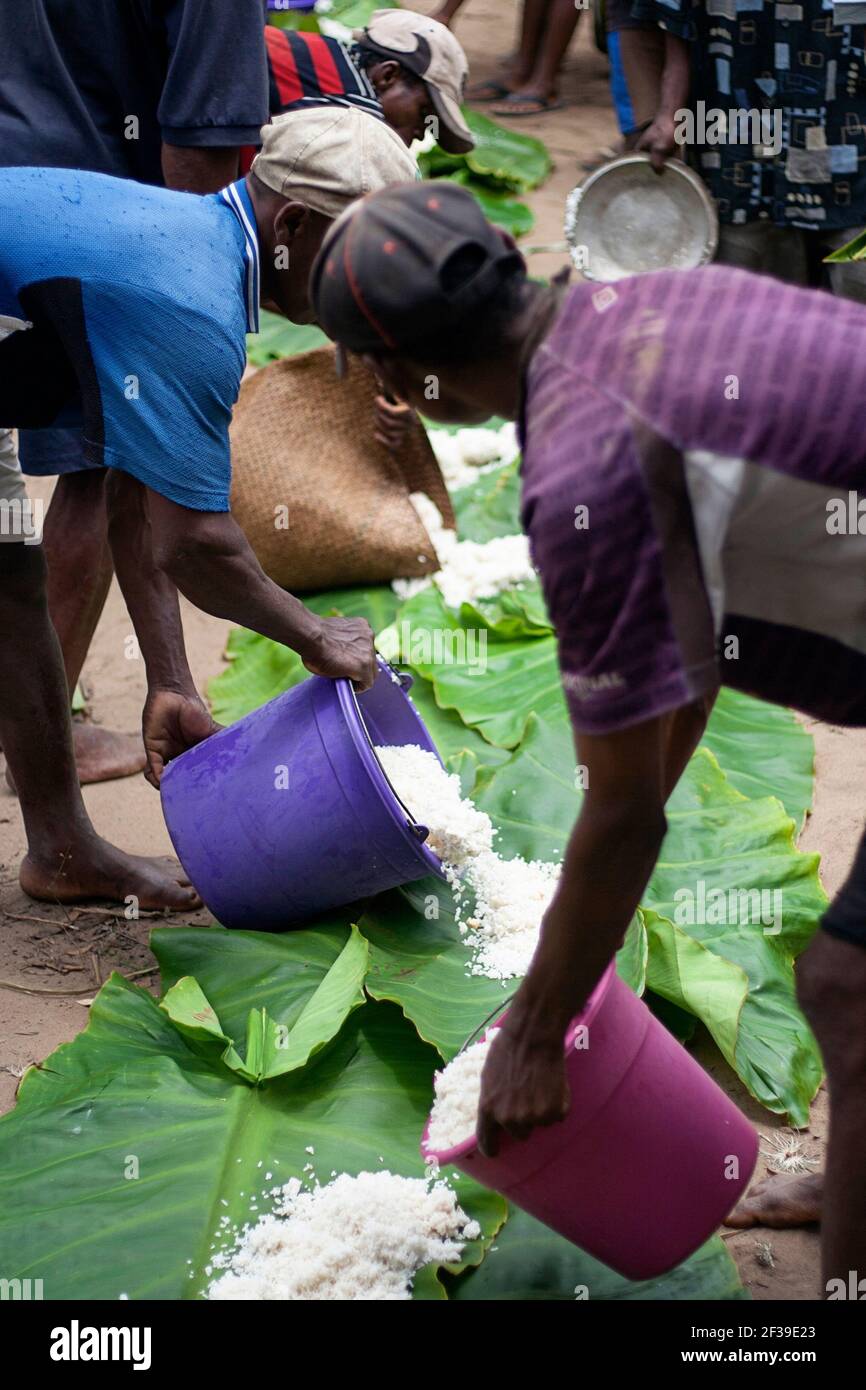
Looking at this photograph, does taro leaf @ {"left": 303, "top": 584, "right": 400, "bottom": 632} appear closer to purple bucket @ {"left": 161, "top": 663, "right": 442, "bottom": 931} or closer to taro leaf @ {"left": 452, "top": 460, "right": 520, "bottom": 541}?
taro leaf @ {"left": 452, "top": 460, "right": 520, "bottom": 541}

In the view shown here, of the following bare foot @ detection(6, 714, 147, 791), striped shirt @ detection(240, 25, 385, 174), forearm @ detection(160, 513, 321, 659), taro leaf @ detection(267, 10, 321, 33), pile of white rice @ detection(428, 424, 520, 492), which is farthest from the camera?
taro leaf @ detection(267, 10, 321, 33)

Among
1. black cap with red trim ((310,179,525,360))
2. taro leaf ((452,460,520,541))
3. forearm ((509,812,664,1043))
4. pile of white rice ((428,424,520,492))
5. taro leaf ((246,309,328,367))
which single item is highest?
black cap with red trim ((310,179,525,360))

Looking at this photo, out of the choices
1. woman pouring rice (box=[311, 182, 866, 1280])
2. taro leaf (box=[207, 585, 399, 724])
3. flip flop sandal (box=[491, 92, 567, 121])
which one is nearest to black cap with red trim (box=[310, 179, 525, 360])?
woman pouring rice (box=[311, 182, 866, 1280])

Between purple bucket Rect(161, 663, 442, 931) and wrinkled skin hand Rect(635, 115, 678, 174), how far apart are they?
2.52 m

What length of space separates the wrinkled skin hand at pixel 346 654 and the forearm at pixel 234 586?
2 centimetres

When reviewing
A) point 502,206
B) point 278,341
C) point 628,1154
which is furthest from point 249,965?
point 502,206

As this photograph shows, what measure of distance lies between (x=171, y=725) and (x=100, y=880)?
1.33ft

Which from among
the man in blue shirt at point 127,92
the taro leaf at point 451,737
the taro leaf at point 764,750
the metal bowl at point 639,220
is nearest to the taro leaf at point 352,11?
the metal bowl at point 639,220

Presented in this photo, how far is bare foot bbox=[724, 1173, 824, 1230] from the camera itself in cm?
227

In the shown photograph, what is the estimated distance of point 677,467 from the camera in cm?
146

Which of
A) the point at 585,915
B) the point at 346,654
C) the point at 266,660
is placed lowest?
the point at 266,660

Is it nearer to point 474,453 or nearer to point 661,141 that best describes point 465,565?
point 474,453

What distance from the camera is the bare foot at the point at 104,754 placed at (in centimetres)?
347

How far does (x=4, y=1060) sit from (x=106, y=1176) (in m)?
0.46
